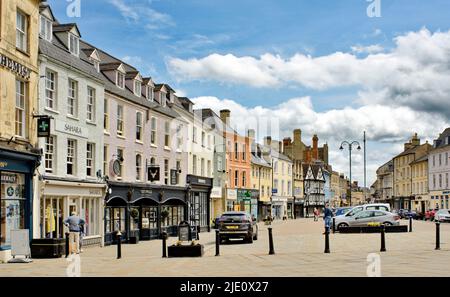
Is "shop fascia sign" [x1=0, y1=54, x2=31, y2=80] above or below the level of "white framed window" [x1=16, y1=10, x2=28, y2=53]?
below

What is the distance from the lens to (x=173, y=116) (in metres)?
42.6

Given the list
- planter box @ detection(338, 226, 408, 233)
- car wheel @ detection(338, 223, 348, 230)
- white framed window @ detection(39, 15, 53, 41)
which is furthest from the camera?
car wheel @ detection(338, 223, 348, 230)

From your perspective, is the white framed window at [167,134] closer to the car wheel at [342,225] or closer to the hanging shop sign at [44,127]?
the car wheel at [342,225]

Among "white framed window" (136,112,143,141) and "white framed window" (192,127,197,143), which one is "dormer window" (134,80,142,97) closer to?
"white framed window" (136,112,143,141)

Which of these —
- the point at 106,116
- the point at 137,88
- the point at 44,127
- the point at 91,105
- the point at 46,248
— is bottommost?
the point at 46,248

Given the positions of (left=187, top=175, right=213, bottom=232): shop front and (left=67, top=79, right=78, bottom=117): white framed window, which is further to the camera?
(left=187, top=175, right=213, bottom=232): shop front

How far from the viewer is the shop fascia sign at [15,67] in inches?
827

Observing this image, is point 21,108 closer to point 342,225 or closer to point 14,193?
point 14,193

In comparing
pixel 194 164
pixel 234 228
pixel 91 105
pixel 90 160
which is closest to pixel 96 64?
pixel 91 105

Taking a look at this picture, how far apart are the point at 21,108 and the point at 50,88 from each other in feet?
12.7

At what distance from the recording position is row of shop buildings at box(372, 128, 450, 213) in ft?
268

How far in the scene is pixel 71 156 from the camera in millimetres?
28734

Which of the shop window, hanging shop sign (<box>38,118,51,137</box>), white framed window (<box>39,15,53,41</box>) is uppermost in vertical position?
white framed window (<box>39,15,53,41</box>)

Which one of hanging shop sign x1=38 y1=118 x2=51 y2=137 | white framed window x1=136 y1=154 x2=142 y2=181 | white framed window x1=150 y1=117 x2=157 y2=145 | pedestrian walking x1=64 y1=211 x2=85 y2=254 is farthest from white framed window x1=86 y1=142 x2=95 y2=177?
white framed window x1=150 y1=117 x2=157 y2=145
